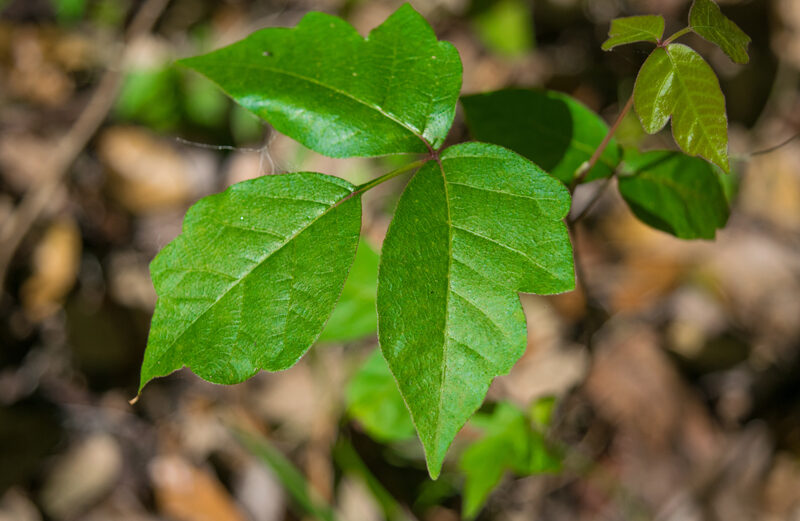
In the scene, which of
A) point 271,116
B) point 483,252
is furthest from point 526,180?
point 271,116

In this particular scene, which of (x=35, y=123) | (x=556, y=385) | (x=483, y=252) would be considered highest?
(x=483, y=252)

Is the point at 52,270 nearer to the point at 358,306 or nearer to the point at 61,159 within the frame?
the point at 61,159

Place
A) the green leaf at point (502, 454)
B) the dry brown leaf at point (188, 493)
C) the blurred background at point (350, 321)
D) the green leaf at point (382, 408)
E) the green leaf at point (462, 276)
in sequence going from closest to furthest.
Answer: the green leaf at point (462, 276), the green leaf at point (502, 454), the green leaf at point (382, 408), the blurred background at point (350, 321), the dry brown leaf at point (188, 493)

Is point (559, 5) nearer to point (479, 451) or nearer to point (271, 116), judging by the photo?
point (479, 451)

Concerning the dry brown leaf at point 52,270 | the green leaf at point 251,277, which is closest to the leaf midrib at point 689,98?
the green leaf at point 251,277

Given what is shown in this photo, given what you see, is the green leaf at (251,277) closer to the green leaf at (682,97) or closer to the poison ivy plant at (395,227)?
the poison ivy plant at (395,227)

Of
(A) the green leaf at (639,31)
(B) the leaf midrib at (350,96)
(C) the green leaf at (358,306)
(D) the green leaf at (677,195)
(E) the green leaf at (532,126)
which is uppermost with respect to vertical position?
(A) the green leaf at (639,31)
